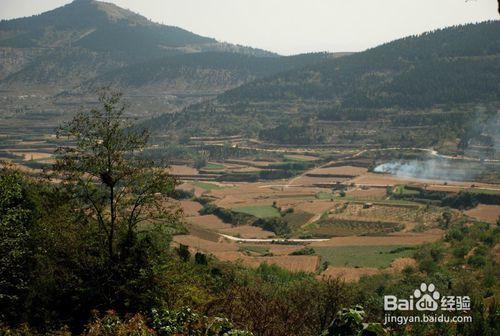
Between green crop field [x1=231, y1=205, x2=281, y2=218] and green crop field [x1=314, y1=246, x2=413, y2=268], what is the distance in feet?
49.8

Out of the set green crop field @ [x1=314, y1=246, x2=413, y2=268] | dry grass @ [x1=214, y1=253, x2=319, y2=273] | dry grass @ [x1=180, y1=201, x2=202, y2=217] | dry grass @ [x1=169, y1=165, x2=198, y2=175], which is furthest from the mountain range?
dry grass @ [x1=214, y1=253, x2=319, y2=273]

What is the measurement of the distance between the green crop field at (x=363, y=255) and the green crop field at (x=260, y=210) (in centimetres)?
1517

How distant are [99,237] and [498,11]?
1805 centimetres

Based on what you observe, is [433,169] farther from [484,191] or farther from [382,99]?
[382,99]

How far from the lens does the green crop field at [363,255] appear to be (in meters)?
49.2

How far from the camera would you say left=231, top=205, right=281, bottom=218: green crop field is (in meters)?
70.0

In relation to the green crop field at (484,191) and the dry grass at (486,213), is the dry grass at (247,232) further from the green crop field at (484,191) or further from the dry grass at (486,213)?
the green crop field at (484,191)

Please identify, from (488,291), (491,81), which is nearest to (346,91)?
(491,81)

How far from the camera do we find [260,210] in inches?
2852

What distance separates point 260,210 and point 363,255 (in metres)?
22.4

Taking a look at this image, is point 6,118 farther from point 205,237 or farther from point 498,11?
point 498,11

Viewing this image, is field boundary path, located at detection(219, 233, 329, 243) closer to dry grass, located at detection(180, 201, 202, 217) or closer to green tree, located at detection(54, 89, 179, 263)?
dry grass, located at detection(180, 201, 202, 217)

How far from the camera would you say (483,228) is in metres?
56.2

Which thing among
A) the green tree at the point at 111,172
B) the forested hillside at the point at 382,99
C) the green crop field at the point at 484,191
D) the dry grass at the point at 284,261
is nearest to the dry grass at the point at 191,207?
the dry grass at the point at 284,261
